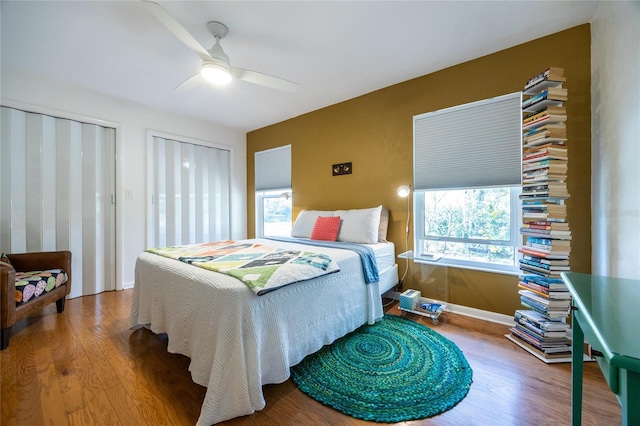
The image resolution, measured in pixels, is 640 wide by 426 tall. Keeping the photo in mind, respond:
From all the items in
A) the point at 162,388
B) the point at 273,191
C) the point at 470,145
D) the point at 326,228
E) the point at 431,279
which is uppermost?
the point at 470,145

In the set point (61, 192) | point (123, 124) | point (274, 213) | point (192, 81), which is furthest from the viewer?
point (274, 213)

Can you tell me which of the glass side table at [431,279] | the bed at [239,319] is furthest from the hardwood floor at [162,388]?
the glass side table at [431,279]

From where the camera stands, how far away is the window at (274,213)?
4.14 m

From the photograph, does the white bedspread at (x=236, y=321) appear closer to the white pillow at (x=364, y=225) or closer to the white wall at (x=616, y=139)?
the white pillow at (x=364, y=225)

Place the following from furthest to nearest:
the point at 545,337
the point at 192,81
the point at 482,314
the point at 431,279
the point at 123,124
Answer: the point at 123,124
the point at 431,279
the point at 482,314
the point at 192,81
the point at 545,337

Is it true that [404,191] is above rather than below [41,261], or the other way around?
above

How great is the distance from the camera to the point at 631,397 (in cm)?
53

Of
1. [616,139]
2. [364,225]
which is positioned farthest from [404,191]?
[616,139]

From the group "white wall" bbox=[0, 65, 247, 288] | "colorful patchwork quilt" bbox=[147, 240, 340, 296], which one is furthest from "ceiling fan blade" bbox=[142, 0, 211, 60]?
"white wall" bbox=[0, 65, 247, 288]

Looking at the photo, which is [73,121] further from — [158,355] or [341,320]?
[341,320]

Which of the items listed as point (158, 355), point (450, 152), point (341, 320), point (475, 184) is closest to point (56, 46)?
point (158, 355)

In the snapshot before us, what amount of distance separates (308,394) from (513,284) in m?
2.02

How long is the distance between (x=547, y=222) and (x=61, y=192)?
4.73 meters

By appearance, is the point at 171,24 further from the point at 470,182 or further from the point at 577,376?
the point at 577,376
